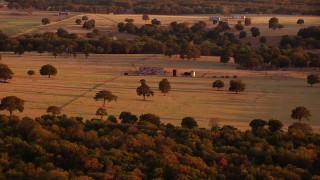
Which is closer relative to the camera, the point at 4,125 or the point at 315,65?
the point at 4,125

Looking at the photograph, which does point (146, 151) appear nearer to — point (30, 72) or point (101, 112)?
point (101, 112)

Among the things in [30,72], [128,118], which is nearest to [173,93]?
[128,118]

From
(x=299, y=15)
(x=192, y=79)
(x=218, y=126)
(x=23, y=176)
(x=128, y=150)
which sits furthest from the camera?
(x=299, y=15)

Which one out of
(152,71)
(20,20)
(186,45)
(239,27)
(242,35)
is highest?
(20,20)

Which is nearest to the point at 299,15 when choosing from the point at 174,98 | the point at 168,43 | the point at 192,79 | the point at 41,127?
the point at 168,43

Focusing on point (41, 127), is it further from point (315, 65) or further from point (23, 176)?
point (315, 65)

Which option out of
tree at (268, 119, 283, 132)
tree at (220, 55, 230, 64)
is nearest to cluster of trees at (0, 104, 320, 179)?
tree at (268, 119, 283, 132)
